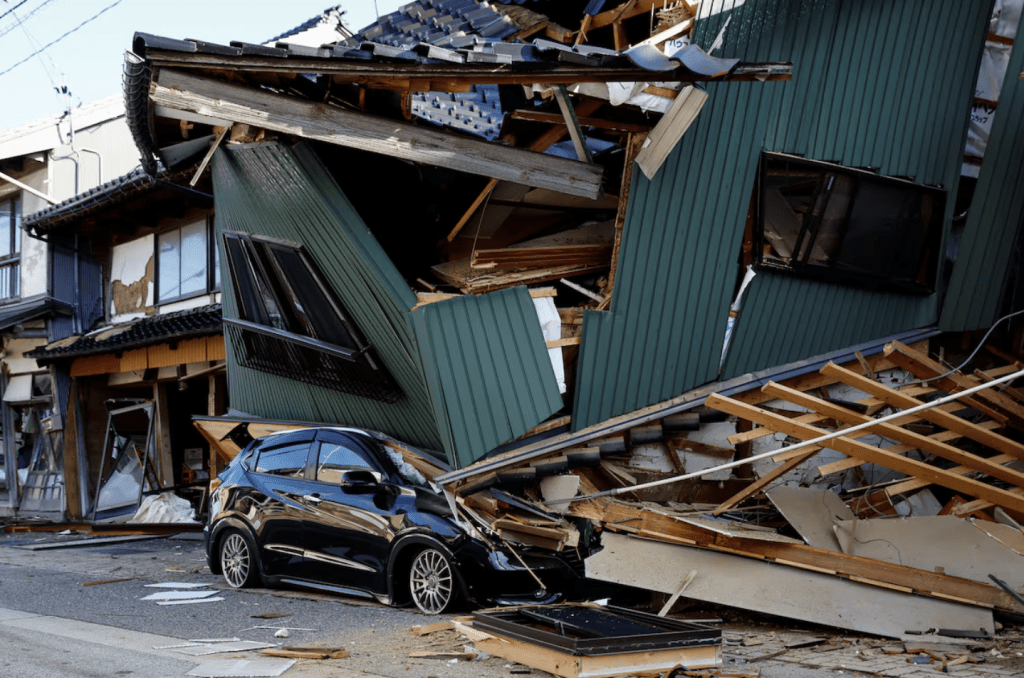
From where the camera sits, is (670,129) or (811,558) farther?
(670,129)

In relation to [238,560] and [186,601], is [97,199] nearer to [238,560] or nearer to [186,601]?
[238,560]

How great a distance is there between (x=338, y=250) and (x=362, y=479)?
2432 millimetres

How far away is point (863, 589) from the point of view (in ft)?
24.8

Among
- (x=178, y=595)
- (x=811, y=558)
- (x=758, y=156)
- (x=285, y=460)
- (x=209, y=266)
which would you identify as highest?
(x=758, y=156)

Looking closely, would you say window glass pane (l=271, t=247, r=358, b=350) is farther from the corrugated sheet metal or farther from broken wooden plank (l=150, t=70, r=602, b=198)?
broken wooden plank (l=150, t=70, r=602, b=198)

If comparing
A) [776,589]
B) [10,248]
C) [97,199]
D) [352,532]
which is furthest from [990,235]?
[10,248]

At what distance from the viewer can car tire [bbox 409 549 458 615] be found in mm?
8266

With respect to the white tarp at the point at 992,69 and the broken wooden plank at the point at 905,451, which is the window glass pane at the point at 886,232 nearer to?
the white tarp at the point at 992,69

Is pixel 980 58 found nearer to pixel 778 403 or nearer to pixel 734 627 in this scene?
pixel 778 403

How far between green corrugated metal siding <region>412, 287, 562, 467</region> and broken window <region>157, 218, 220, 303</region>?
9.48 metres

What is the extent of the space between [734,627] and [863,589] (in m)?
1.09

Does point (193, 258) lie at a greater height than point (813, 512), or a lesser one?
greater

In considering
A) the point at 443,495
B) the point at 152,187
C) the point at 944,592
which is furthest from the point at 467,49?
the point at 152,187

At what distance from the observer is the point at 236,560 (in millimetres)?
10391
